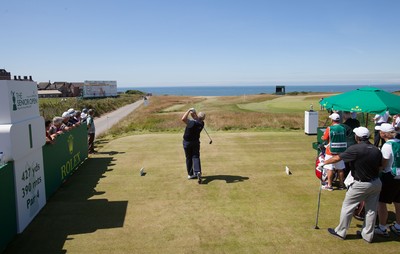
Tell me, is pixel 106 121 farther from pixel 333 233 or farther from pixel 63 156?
pixel 333 233

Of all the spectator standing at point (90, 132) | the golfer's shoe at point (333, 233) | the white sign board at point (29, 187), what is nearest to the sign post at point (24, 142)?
the white sign board at point (29, 187)

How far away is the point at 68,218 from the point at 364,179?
558cm

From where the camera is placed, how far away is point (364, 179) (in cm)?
570

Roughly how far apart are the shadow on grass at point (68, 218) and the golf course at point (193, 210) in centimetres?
2

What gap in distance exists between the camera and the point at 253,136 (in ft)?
58.5

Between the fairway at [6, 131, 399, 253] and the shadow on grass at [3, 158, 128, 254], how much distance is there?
2cm

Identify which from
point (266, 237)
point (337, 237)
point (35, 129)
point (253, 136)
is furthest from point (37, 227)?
point (253, 136)

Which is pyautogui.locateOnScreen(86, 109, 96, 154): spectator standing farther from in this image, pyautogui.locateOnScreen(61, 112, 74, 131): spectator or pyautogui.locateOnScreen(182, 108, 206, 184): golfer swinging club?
pyautogui.locateOnScreen(182, 108, 206, 184): golfer swinging club

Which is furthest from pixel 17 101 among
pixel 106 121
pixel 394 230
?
pixel 106 121

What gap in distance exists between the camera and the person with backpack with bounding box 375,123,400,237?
19.0 feet

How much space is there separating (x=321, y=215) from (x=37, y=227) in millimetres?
5527

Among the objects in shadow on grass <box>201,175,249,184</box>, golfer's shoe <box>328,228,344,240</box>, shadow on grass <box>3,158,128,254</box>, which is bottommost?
shadow on grass <box>3,158,128,254</box>

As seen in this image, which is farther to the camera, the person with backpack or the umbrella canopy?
the umbrella canopy

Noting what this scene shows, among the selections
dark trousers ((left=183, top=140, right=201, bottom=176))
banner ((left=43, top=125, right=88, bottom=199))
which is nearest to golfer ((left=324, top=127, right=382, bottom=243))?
dark trousers ((left=183, top=140, right=201, bottom=176))
